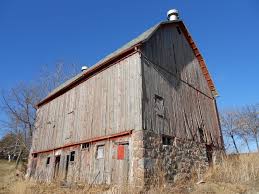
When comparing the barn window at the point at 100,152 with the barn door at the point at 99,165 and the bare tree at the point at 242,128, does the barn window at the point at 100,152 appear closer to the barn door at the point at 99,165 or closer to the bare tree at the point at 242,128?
the barn door at the point at 99,165

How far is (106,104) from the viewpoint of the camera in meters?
13.1

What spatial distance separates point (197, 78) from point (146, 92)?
300 inches

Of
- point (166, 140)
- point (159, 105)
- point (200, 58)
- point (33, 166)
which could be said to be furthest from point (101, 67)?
point (33, 166)

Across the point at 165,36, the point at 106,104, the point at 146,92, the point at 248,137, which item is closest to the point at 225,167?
the point at 146,92

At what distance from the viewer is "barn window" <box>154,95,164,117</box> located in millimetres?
12059

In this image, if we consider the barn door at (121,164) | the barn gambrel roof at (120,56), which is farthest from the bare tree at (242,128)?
the barn door at (121,164)

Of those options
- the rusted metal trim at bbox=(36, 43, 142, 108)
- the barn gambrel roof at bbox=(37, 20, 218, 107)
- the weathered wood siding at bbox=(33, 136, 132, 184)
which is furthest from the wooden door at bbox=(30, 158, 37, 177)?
the rusted metal trim at bbox=(36, 43, 142, 108)

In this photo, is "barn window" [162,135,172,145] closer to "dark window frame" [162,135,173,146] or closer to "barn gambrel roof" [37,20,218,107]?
"dark window frame" [162,135,173,146]

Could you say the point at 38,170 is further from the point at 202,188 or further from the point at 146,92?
the point at 202,188

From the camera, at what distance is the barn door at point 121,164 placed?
10438 mm

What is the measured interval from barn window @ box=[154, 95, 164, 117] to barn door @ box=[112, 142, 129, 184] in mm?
2419

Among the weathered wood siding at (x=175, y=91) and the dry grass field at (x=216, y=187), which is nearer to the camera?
the dry grass field at (x=216, y=187)

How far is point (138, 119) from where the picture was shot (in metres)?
10.8

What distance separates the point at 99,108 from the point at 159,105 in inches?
141
